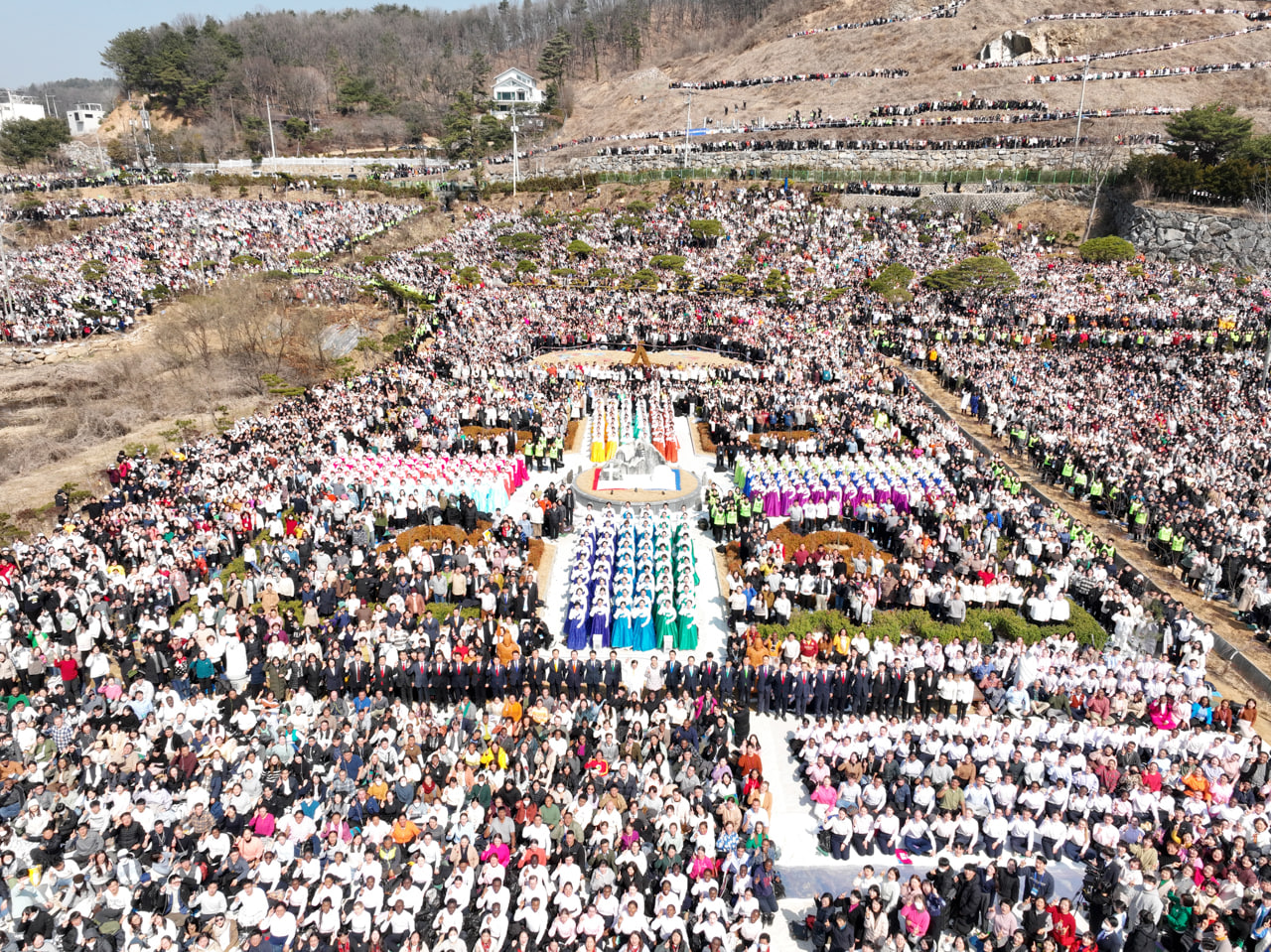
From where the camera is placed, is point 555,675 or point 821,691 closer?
point 821,691

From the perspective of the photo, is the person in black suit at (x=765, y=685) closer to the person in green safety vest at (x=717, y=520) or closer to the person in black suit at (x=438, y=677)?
the person in black suit at (x=438, y=677)

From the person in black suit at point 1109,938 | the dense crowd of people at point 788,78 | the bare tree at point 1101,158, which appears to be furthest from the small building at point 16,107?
the person in black suit at point 1109,938

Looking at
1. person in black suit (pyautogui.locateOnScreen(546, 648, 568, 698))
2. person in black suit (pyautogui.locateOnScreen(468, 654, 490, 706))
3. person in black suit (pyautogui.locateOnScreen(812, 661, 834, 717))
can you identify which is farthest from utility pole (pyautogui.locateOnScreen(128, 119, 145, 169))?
person in black suit (pyautogui.locateOnScreen(812, 661, 834, 717))

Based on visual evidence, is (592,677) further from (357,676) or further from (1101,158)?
(1101,158)

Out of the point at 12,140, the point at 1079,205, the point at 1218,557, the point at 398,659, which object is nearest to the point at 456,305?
the point at 398,659

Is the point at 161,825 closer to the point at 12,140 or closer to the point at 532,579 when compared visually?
the point at 532,579

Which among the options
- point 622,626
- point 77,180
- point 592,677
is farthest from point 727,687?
point 77,180

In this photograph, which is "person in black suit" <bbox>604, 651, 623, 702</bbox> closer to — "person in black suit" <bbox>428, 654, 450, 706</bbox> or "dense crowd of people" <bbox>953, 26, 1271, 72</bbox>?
"person in black suit" <bbox>428, 654, 450, 706</bbox>
